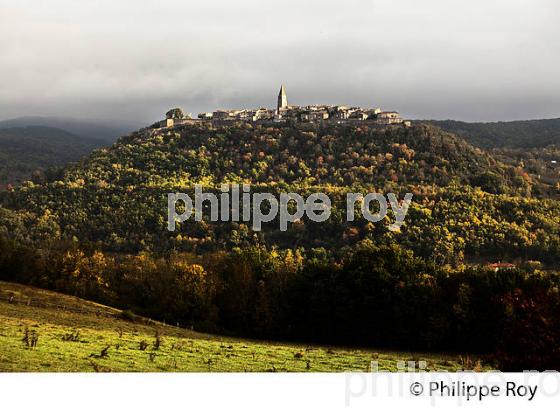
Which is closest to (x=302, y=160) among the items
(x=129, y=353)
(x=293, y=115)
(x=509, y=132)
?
(x=293, y=115)

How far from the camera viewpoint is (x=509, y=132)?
609 feet

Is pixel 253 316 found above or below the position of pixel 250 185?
below

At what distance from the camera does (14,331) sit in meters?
21.4

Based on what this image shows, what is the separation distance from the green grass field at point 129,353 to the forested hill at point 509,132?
15013cm

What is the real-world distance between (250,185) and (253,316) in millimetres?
65095

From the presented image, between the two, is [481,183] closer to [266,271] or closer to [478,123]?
[266,271]

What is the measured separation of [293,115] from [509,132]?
274ft

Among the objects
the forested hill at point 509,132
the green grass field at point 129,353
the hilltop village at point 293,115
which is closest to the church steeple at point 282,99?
the hilltop village at point 293,115

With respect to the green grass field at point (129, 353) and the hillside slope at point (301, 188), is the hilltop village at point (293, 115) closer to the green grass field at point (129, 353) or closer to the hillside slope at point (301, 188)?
the hillside slope at point (301, 188)

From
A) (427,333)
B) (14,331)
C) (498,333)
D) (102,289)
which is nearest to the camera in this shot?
(14,331)

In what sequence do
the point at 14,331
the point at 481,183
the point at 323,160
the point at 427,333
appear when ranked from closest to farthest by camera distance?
the point at 14,331 < the point at 427,333 < the point at 481,183 < the point at 323,160

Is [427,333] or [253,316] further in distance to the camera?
[253,316]

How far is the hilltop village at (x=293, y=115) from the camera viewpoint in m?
123

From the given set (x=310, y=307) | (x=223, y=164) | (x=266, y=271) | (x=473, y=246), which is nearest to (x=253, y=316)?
(x=310, y=307)
